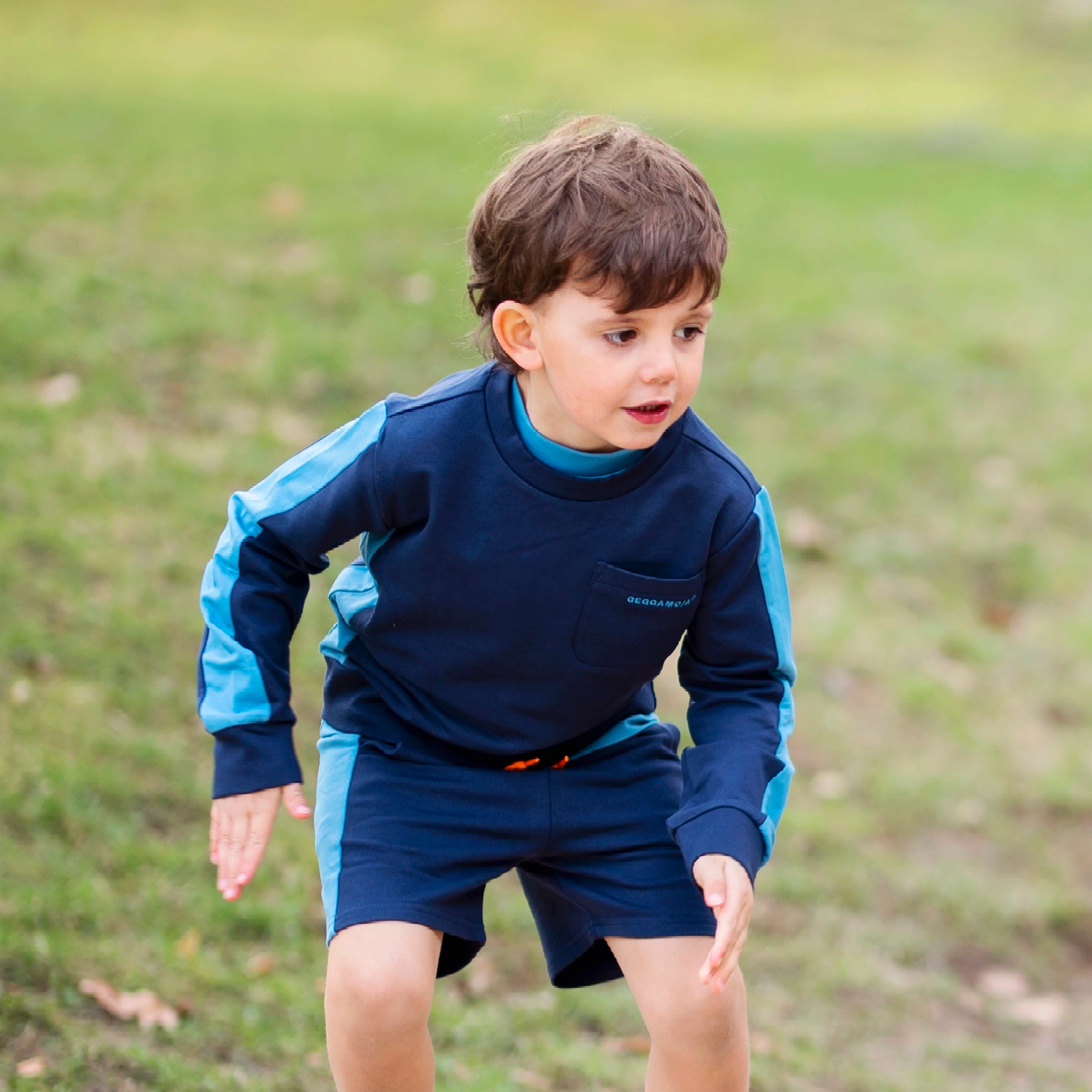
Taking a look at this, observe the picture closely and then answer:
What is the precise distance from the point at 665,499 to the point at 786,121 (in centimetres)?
1081

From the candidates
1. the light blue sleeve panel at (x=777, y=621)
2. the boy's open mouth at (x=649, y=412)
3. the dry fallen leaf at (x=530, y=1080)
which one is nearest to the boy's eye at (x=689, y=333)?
the boy's open mouth at (x=649, y=412)

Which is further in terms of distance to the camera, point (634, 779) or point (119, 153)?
point (119, 153)

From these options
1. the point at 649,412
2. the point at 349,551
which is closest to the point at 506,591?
the point at 649,412

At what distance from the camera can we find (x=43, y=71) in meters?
9.54

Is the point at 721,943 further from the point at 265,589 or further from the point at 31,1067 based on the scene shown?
the point at 31,1067

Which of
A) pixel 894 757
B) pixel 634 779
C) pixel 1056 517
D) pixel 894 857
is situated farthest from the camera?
pixel 1056 517

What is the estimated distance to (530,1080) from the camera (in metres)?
2.96

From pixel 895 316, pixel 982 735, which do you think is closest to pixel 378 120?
pixel 895 316

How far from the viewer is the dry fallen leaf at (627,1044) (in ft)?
10.6

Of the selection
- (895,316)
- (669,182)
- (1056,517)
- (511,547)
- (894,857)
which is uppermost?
(669,182)

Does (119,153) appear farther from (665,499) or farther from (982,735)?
(665,499)

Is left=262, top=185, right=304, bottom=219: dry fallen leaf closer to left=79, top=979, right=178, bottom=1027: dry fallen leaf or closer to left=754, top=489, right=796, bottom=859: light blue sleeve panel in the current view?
left=79, top=979, right=178, bottom=1027: dry fallen leaf

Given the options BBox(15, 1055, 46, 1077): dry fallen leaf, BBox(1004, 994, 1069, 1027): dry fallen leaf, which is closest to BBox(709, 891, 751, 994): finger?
BBox(15, 1055, 46, 1077): dry fallen leaf

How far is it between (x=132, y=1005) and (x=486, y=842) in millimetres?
1075
